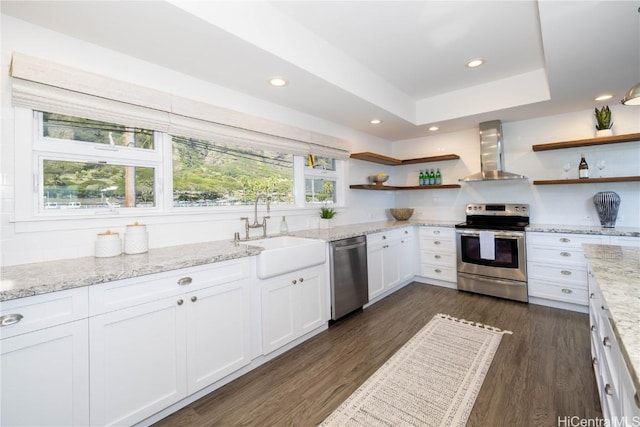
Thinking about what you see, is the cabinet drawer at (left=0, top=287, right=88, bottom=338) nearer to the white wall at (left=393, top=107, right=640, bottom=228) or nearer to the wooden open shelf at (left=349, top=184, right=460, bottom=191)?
the wooden open shelf at (left=349, top=184, right=460, bottom=191)

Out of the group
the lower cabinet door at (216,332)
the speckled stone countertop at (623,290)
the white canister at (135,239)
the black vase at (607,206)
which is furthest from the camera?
the black vase at (607,206)

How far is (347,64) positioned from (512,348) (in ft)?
9.48

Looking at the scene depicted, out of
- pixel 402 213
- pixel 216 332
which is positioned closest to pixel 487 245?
pixel 402 213

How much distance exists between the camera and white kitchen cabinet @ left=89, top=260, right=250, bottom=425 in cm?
146

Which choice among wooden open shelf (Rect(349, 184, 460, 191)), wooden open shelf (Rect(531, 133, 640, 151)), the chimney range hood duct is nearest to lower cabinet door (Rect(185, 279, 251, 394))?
wooden open shelf (Rect(349, 184, 460, 191))

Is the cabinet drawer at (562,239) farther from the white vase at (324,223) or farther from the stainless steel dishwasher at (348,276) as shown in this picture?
the white vase at (324,223)

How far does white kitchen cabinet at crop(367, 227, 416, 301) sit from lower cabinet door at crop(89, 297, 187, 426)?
7.10 ft

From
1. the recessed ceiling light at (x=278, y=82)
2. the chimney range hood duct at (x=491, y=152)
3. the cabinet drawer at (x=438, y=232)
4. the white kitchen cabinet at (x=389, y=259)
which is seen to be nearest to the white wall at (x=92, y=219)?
the recessed ceiling light at (x=278, y=82)

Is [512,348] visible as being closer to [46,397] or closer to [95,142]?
[46,397]

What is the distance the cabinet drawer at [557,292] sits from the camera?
310 centimetres

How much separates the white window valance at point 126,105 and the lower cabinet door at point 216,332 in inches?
51.8

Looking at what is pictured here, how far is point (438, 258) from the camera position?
13.5 ft

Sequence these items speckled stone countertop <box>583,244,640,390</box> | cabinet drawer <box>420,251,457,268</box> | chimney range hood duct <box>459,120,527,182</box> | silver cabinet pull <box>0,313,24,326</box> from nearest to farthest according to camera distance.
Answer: speckled stone countertop <box>583,244,640,390</box>
silver cabinet pull <box>0,313,24,326</box>
chimney range hood duct <box>459,120,527,182</box>
cabinet drawer <box>420,251,457,268</box>

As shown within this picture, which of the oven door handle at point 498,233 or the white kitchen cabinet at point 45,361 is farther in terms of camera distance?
the oven door handle at point 498,233
